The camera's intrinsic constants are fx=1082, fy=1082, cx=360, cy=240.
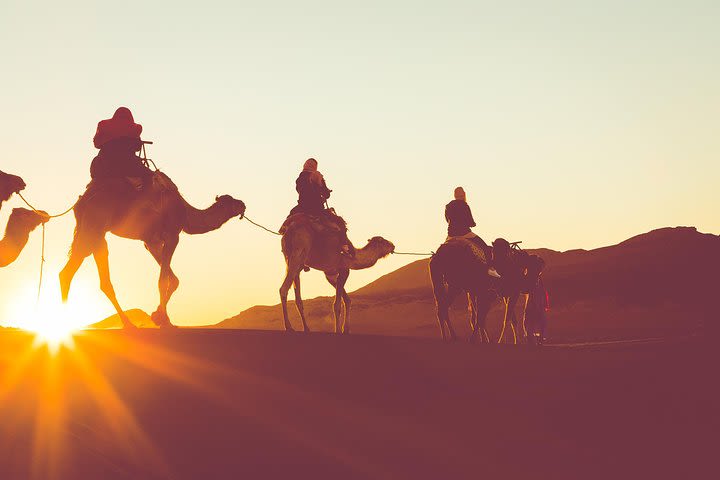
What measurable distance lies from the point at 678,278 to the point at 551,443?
2039 inches

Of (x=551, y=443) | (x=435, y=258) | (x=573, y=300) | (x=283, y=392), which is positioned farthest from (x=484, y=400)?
(x=573, y=300)

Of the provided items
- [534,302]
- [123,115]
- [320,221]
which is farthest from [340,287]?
[123,115]

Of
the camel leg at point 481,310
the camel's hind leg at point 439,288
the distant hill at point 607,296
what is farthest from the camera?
the distant hill at point 607,296

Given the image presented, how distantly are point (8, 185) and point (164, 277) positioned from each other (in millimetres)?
2552

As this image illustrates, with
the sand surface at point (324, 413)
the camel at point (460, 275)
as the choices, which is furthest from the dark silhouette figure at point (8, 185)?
the camel at point (460, 275)

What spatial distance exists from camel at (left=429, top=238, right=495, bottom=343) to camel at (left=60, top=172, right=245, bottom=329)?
5555 millimetres

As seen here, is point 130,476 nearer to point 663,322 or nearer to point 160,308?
point 160,308

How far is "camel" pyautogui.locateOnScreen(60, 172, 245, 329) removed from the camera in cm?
1493

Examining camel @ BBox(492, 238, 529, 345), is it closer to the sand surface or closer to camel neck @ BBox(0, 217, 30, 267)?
the sand surface

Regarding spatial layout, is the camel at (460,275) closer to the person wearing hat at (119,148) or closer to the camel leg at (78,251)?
the person wearing hat at (119,148)

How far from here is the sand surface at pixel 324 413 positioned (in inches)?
358

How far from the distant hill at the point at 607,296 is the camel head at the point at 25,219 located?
1154 inches

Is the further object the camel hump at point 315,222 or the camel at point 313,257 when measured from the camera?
the camel hump at point 315,222

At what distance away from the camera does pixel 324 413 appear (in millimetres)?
10695
